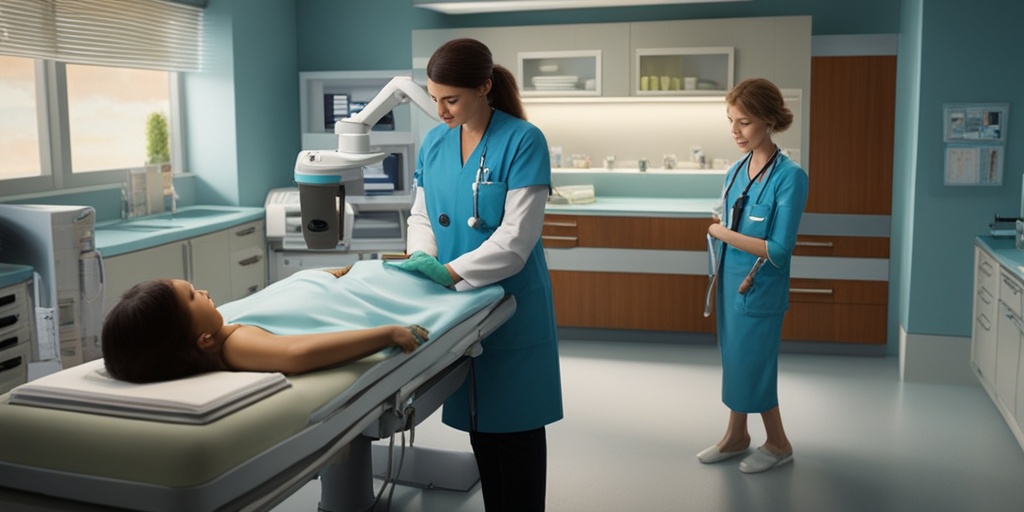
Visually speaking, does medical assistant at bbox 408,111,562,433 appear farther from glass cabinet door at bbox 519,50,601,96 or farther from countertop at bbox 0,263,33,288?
glass cabinet door at bbox 519,50,601,96

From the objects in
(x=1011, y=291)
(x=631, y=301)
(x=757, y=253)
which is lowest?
(x=631, y=301)

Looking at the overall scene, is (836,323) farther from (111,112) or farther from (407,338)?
(111,112)

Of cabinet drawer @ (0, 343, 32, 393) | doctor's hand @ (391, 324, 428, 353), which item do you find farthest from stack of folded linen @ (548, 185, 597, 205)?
doctor's hand @ (391, 324, 428, 353)

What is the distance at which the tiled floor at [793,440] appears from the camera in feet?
12.2

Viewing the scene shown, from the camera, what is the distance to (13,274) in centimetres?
384

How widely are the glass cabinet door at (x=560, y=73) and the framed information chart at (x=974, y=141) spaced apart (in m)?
2.12

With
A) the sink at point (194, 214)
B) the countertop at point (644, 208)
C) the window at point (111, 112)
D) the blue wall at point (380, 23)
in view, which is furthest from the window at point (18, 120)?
the countertop at point (644, 208)

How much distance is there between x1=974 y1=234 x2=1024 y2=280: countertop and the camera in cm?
408

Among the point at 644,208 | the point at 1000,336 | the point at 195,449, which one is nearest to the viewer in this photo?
the point at 195,449

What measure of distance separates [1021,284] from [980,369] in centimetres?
100

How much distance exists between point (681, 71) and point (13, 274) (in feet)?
13.2

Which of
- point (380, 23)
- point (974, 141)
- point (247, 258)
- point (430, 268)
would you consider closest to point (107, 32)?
point (247, 258)

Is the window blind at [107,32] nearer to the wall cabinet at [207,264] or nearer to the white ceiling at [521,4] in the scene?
the wall cabinet at [207,264]

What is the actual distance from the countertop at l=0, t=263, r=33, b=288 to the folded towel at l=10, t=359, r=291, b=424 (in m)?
2.10
